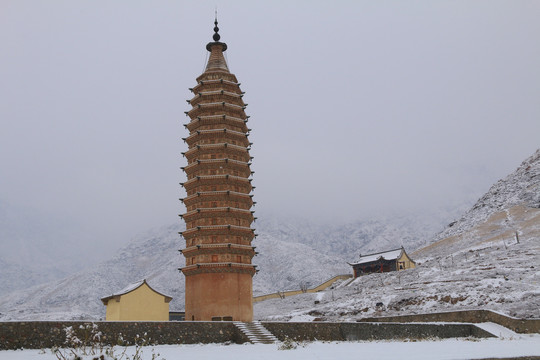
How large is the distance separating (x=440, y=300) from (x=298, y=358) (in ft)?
128

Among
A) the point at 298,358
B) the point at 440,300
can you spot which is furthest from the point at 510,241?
the point at 298,358

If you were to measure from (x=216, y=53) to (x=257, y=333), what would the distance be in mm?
29368

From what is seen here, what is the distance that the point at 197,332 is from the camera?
27.5 m

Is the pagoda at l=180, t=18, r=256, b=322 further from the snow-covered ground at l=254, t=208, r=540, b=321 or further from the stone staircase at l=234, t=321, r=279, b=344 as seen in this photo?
the snow-covered ground at l=254, t=208, r=540, b=321

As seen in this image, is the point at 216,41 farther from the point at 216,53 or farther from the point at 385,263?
the point at 385,263

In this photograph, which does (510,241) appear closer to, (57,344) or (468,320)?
(468,320)

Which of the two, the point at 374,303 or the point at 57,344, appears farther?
the point at 374,303

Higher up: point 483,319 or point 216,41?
point 216,41

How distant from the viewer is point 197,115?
44312 mm

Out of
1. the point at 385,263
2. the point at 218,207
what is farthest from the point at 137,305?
the point at 385,263

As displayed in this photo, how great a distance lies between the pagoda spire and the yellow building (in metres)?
21.2

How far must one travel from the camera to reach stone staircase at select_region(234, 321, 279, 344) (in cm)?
2789

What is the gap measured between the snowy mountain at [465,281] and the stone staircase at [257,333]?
24.2 meters

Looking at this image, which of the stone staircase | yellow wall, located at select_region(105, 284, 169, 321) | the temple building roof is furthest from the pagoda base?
the temple building roof
